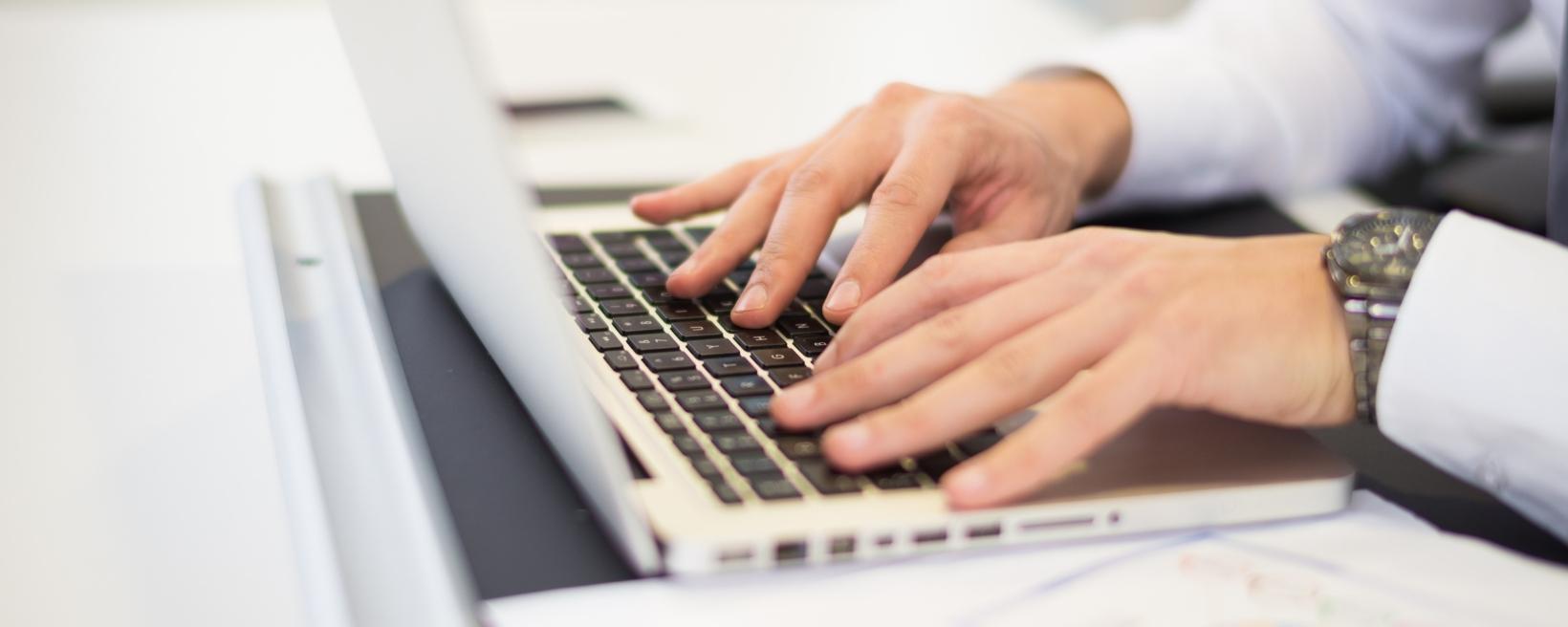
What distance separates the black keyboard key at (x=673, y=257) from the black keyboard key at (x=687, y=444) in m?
0.24

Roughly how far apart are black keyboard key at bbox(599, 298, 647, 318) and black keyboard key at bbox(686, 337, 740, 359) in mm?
53

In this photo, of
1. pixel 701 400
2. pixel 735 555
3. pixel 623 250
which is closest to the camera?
pixel 735 555

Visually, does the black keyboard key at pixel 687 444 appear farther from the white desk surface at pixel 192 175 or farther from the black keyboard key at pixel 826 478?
the white desk surface at pixel 192 175

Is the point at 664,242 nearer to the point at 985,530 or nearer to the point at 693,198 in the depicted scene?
the point at 693,198

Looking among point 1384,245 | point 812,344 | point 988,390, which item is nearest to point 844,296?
point 812,344

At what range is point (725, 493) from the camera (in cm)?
47

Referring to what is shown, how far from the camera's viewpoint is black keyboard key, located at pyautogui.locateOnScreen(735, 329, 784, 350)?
63 centimetres

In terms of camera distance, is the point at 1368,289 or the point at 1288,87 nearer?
the point at 1368,289

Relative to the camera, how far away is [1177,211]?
950 millimetres

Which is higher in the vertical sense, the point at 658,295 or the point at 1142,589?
the point at 658,295

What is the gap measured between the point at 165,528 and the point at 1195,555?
0.38 meters

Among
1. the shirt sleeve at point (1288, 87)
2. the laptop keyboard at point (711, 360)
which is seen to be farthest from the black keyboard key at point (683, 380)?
the shirt sleeve at point (1288, 87)

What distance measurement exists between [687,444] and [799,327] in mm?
163

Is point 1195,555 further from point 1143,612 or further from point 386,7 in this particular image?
point 386,7
